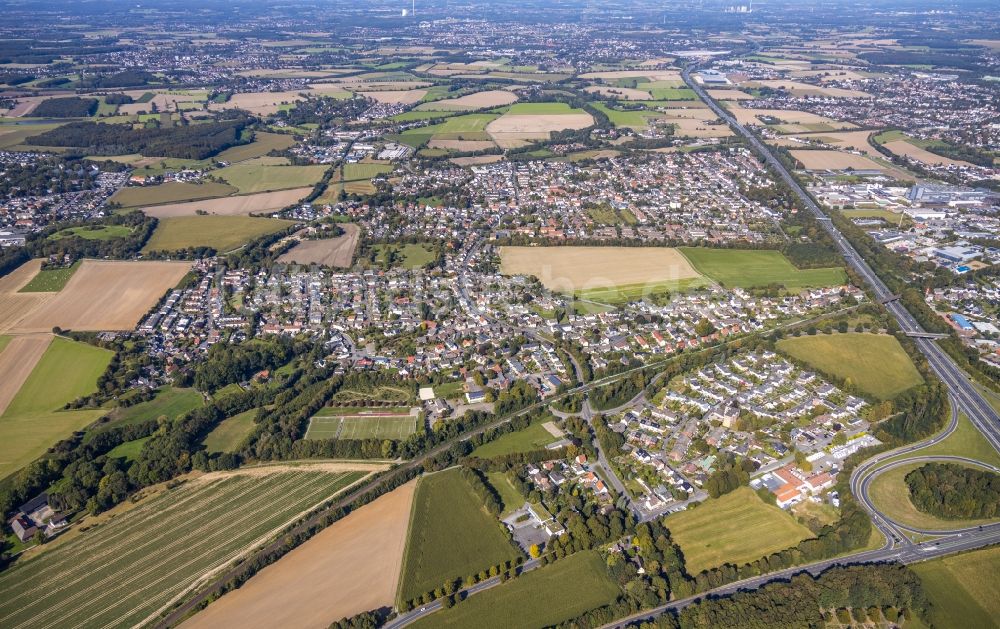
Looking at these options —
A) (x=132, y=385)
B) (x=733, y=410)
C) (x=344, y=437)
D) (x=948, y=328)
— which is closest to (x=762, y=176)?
(x=948, y=328)

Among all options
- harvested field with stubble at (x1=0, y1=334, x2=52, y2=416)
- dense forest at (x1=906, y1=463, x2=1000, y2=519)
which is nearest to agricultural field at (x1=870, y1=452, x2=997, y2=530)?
dense forest at (x1=906, y1=463, x2=1000, y2=519)

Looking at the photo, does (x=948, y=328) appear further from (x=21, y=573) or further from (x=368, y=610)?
(x=21, y=573)

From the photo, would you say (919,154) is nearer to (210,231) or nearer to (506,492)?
(506,492)

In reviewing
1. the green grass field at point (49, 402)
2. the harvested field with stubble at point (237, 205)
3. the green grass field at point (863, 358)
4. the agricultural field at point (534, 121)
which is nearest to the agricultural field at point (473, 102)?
the agricultural field at point (534, 121)

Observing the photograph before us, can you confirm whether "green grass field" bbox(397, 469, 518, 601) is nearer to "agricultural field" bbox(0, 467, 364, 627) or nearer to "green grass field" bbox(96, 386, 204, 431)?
"agricultural field" bbox(0, 467, 364, 627)

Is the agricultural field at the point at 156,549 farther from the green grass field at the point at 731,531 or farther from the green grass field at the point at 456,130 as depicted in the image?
the green grass field at the point at 456,130

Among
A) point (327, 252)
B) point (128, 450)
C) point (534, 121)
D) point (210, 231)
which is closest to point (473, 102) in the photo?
point (534, 121)
